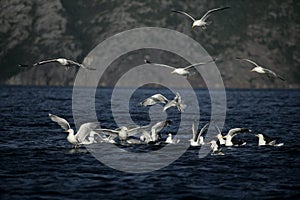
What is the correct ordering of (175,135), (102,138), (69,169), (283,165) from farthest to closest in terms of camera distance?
(175,135), (102,138), (283,165), (69,169)

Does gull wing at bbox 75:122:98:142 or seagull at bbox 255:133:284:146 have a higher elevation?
gull wing at bbox 75:122:98:142

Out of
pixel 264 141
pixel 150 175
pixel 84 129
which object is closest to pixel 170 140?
pixel 264 141

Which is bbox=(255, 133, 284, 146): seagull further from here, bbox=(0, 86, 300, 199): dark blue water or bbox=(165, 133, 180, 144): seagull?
bbox=(165, 133, 180, 144): seagull

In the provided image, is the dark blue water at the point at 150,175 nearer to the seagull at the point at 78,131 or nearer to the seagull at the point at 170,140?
the seagull at the point at 78,131

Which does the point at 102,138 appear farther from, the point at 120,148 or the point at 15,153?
the point at 15,153

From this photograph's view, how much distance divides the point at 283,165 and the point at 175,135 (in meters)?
15.2

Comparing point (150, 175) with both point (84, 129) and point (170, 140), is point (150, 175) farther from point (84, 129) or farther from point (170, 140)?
point (170, 140)

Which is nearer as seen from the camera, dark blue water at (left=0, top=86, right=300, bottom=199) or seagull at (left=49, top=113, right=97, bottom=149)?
dark blue water at (left=0, top=86, right=300, bottom=199)

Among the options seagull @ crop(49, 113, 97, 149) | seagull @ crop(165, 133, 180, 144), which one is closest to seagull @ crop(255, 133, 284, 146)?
seagull @ crop(165, 133, 180, 144)

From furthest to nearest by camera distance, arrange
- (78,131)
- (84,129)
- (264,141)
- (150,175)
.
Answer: (264,141), (78,131), (84,129), (150,175)

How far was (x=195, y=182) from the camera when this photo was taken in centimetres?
2520

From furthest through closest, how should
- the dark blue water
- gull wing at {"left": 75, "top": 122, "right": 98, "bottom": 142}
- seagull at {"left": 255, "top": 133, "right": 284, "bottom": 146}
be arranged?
1. seagull at {"left": 255, "top": 133, "right": 284, "bottom": 146}
2. gull wing at {"left": 75, "top": 122, "right": 98, "bottom": 142}
3. the dark blue water

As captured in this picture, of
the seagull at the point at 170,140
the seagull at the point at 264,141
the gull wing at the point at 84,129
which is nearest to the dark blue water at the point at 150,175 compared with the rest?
the seagull at the point at 264,141

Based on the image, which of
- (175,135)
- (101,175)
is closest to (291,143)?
(175,135)
